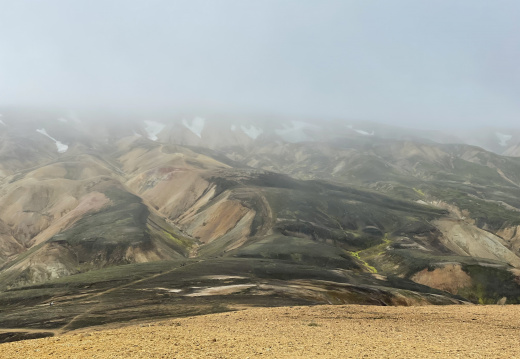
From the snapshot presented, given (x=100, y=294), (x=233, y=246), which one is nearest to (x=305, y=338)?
(x=100, y=294)

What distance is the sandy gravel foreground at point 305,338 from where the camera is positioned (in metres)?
20.2

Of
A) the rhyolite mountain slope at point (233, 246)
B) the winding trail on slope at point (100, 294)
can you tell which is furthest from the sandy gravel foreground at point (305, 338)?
the rhyolite mountain slope at point (233, 246)

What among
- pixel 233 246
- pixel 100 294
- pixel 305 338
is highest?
pixel 305 338

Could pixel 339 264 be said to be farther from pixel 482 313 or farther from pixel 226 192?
pixel 226 192

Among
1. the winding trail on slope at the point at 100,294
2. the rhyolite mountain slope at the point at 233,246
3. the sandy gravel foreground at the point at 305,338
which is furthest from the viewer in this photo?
the rhyolite mountain slope at the point at 233,246

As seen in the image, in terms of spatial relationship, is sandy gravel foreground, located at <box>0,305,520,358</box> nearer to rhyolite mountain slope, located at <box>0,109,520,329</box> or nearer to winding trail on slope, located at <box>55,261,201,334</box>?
winding trail on slope, located at <box>55,261,201,334</box>

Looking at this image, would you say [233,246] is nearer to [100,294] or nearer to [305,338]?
[100,294]

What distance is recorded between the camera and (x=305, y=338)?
2470cm

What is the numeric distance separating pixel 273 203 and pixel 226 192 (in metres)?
23.0

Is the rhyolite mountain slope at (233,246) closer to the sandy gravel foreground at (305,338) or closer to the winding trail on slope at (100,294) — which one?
the winding trail on slope at (100,294)

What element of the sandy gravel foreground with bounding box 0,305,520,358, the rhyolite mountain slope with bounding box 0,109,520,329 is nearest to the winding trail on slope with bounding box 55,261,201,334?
the rhyolite mountain slope with bounding box 0,109,520,329

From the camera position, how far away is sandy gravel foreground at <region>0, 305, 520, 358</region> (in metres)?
20.2

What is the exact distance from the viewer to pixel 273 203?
13988 cm

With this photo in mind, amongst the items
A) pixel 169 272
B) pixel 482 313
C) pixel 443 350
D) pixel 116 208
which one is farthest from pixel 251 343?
pixel 116 208
